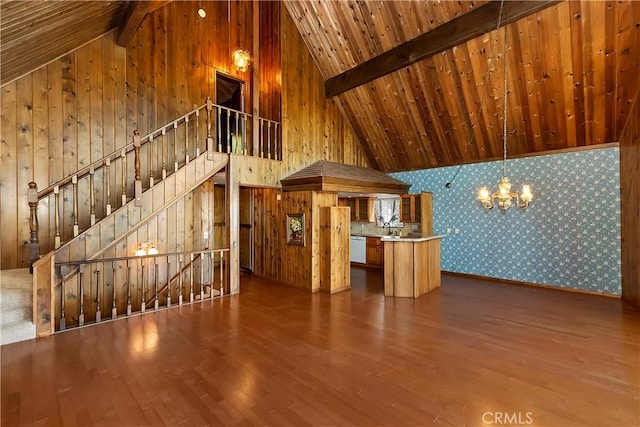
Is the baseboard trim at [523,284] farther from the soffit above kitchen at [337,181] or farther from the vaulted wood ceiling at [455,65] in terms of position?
the vaulted wood ceiling at [455,65]

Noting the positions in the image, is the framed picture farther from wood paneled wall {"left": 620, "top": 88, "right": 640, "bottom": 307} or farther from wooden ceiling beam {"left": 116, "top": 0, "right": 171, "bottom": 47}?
wood paneled wall {"left": 620, "top": 88, "right": 640, "bottom": 307}

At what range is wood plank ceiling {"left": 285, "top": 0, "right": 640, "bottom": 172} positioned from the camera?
175 inches

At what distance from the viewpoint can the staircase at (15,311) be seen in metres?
3.43

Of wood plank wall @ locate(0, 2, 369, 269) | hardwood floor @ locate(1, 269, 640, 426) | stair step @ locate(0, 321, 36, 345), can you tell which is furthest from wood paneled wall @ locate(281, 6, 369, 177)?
stair step @ locate(0, 321, 36, 345)

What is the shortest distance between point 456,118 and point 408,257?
3366mm

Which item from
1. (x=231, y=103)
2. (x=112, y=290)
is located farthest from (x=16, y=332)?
(x=231, y=103)

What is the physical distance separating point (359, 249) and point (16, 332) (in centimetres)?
740

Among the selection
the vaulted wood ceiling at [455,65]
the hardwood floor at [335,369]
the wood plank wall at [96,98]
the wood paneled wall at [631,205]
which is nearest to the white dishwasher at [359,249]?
the vaulted wood ceiling at [455,65]

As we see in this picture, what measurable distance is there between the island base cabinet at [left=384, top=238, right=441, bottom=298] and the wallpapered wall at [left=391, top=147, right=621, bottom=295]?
2297 millimetres

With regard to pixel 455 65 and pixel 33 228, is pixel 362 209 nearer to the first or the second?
pixel 455 65

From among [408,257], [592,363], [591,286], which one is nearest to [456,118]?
[408,257]

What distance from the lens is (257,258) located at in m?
7.56

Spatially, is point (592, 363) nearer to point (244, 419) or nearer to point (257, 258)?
point (244, 419)

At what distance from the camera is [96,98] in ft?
16.8
